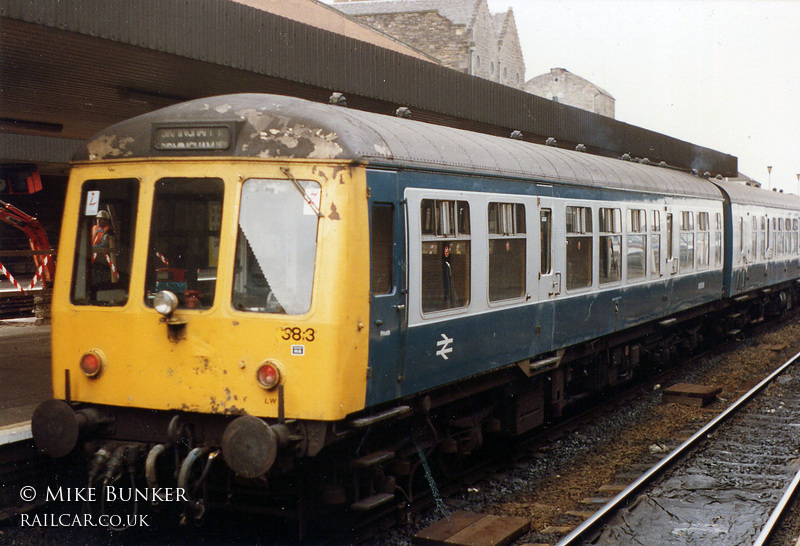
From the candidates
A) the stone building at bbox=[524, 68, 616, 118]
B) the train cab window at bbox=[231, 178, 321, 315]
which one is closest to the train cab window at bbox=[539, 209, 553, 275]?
the train cab window at bbox=[231, 178, 321, 315]

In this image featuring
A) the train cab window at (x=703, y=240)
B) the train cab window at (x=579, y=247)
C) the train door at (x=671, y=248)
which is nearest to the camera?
the train cab window at (x=579, y=247)

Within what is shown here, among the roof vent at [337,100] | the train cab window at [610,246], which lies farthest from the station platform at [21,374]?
the train cab window at [610,246]

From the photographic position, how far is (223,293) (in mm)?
5543

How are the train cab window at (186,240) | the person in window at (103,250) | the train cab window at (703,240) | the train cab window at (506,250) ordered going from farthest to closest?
the train cab window at (703,240), the train cab window at (506,250), the person in window at (103,250), the train cab window at (186,240)

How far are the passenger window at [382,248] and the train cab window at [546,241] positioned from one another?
2730 mm

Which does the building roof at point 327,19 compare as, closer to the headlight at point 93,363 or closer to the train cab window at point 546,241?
the train cab window at point 546,241

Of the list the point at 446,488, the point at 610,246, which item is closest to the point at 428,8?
the point at 610,246

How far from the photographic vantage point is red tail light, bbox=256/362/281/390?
17.6ft

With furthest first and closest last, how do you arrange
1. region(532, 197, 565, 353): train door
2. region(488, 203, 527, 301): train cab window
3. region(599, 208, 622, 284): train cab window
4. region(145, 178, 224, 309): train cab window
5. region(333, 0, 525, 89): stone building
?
region(333, 0, 525, 89): stone building, region(599, 208, 622, 284): train cab window, region(532, 197, 565, 353): train door, region(488, 203, 527, 301): train cab window, region(145, 178, 224, 309): train cab window

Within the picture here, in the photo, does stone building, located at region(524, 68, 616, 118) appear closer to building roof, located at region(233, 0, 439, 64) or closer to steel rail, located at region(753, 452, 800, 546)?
building roof, located at region(233, 0, 439, 64)

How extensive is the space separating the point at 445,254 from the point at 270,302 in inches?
64.3

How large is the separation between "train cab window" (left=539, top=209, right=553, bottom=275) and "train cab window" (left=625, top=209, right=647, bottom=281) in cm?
252

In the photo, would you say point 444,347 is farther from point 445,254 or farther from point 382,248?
point 382,248

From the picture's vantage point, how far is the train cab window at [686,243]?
13.1 metres
